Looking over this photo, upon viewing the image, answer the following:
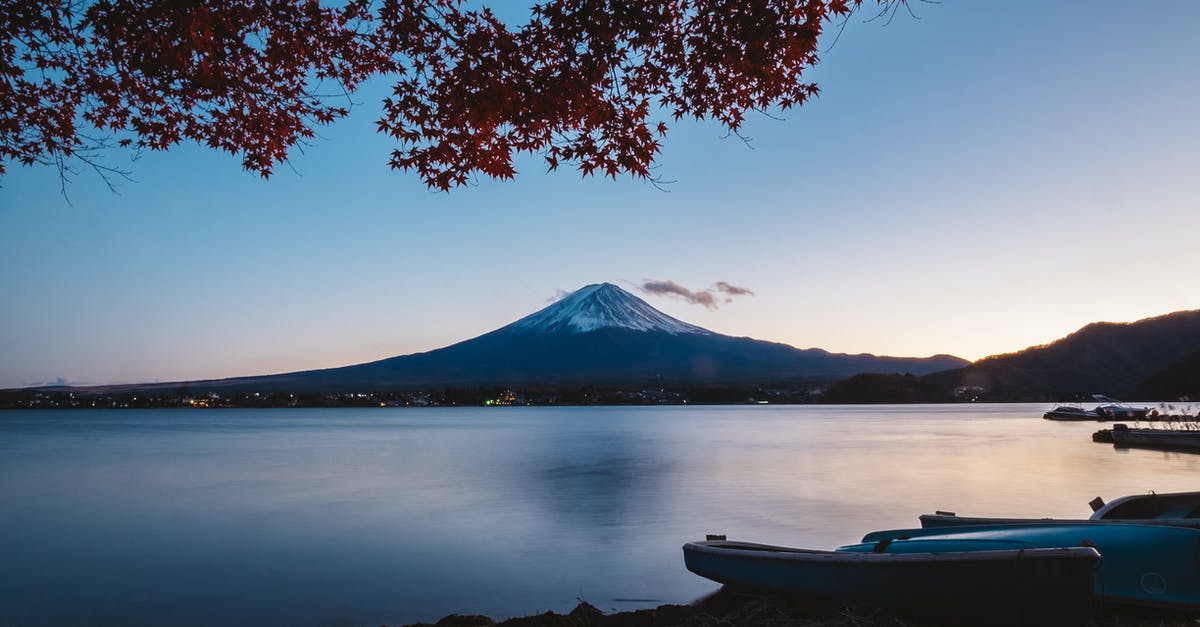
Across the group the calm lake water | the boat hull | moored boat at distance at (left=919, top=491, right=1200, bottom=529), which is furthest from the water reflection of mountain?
the boat hull

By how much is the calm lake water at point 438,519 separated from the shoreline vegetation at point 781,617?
6.20 feet

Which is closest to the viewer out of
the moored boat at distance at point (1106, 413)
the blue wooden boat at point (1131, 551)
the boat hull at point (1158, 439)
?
the blue wooden boat at point (1131, 551)

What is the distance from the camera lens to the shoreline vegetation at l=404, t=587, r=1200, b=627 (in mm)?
5348

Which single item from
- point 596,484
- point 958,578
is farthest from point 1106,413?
point 958,578

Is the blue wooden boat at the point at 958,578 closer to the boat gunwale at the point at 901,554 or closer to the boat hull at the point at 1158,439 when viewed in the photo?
the boat gunwale at the point at 901,554

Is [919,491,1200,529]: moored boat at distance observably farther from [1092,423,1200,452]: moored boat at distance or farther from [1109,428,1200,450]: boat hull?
[1109,428,1200,450]: boat hull

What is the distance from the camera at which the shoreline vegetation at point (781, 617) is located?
5.35 metres

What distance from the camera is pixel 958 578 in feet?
17.6

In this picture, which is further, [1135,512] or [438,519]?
[438,519]

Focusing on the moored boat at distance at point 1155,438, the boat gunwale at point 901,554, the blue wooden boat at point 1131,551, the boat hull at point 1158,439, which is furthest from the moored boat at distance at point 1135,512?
the boat hull at point 1158,439

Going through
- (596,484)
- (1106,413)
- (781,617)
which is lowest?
(596,484)

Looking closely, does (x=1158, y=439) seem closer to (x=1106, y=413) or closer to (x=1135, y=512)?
(x=1135, y=512)

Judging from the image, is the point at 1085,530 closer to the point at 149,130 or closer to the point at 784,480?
the point at 149,130

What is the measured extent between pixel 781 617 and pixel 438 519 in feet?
37.3
